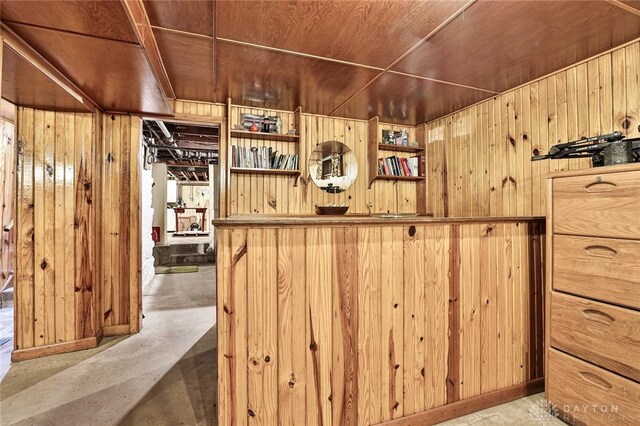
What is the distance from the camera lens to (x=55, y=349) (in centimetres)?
236

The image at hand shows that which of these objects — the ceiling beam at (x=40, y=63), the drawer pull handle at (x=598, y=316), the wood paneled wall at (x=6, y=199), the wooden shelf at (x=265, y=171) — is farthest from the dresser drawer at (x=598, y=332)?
the wood paneled wall at (x=6, y=199)

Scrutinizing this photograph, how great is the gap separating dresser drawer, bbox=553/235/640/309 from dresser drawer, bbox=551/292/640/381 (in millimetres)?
55

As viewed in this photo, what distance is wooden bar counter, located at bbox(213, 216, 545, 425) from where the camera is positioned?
1283 mm

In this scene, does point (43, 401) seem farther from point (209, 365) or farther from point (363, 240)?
point (363, 240)

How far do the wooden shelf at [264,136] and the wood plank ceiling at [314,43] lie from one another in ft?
1.39

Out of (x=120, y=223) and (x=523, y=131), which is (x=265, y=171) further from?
(x=523, y=131)

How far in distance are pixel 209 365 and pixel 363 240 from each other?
164 cm

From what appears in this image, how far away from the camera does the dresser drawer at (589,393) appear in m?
1.35

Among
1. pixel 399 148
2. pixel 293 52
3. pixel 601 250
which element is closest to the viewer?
pixel 601 250

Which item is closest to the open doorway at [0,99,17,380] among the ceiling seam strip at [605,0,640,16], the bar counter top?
the bar counter top

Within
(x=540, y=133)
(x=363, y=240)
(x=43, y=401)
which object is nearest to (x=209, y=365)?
(x=43, y=401)

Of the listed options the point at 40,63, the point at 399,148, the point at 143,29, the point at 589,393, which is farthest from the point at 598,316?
the point at 40,63

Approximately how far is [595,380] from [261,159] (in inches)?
113

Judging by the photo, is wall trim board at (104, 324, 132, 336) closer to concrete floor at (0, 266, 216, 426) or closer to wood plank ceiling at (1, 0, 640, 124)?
concrete floor at (0, 266, 216, 426)
